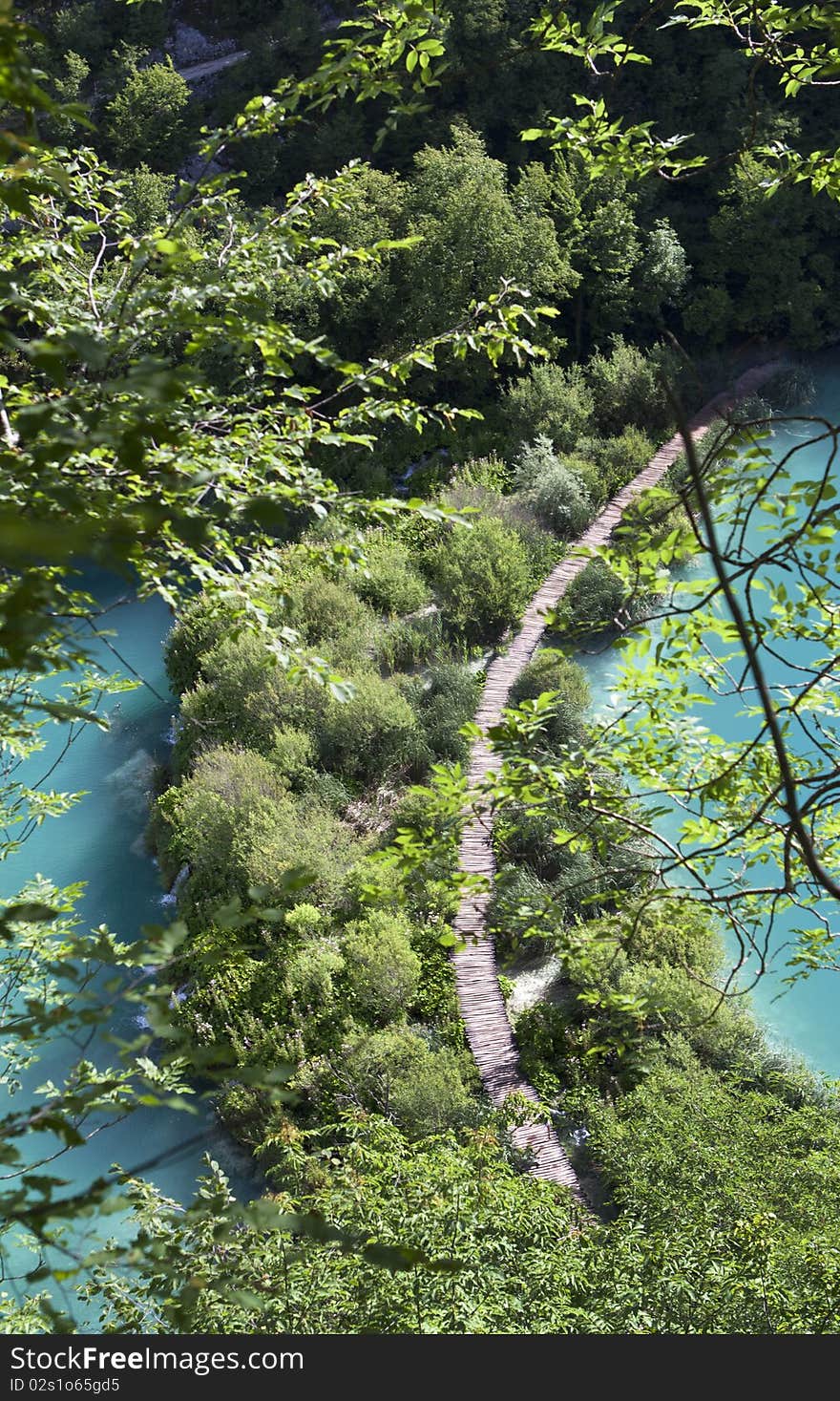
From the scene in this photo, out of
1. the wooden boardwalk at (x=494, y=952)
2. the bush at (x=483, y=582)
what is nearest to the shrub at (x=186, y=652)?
the bush at (x=483, y=582)

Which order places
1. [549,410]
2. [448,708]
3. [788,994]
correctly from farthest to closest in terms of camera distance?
[549,410] < [448,708] < [788,994]

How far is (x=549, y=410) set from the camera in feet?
43.4

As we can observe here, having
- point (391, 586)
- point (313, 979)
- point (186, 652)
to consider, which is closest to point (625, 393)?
point (391, 586)

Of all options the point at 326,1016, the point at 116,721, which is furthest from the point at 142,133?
the point at 326,1016

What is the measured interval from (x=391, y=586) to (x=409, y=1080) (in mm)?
5538

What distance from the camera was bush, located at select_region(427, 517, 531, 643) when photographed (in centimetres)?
1062

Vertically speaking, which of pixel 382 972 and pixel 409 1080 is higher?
pixel 382 972

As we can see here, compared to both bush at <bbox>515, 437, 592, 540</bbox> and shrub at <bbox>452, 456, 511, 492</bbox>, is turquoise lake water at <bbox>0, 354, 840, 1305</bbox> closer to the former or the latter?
bush at <bbox>515, 437, 592, 540</bbox>

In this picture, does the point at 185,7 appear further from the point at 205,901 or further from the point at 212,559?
the point at 212,559

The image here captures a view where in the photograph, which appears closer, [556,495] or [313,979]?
[313,979]

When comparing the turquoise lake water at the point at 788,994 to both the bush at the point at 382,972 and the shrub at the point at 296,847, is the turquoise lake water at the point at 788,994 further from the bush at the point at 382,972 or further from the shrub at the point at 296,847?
→ the shrub at the point at 296,847

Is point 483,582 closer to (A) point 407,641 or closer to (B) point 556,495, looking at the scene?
(A) point 407,641

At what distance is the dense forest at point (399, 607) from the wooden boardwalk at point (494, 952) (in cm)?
13

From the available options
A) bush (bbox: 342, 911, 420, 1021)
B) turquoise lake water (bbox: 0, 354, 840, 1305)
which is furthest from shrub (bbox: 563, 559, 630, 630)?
bush (bbox: 342, 911, 420, 1021)
